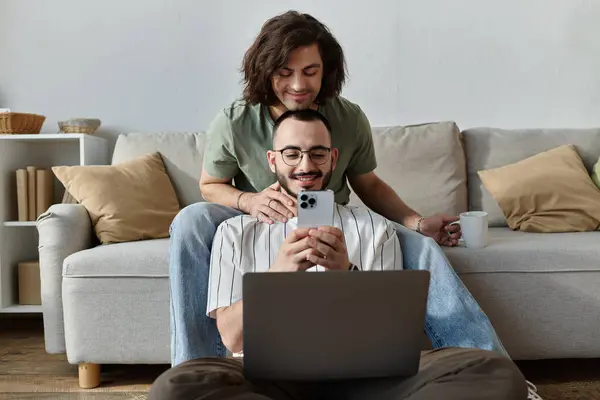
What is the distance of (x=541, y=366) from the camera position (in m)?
2.12

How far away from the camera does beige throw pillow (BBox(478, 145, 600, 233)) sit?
2.22 metres

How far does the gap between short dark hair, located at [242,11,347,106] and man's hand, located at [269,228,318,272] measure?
538mm

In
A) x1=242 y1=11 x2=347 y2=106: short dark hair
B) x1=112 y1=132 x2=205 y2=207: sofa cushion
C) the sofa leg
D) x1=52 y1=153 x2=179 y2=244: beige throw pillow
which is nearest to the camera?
x1=242 y1=11 x2=347 y2=106: short dark hair

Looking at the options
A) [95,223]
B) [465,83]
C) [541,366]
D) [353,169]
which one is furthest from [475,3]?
[95,223]

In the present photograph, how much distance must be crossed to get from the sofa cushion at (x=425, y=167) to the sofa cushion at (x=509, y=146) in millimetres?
58

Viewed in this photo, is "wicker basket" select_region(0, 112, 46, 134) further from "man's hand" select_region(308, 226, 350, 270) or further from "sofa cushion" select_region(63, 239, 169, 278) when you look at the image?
"man's hand" select_region(308, 226, 350, 270)

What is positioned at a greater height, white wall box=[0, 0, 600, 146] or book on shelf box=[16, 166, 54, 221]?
white wall box=[0, 0, 600, 146]

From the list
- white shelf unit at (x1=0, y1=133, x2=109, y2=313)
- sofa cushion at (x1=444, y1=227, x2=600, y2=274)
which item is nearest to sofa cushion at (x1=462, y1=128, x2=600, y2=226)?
sofa cushion at (x1=444, y1=227, x2=600, y2=274)

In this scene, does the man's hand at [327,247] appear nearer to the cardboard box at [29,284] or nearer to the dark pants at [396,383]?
the dark pants at [396,383]

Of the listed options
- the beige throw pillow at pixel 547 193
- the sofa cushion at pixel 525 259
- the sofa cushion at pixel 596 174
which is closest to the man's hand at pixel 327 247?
the sofa cushion at pixel 525 259

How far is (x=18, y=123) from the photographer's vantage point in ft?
8.02

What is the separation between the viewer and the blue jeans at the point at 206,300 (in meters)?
1.40

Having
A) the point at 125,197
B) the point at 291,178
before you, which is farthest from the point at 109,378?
the point at 291,178

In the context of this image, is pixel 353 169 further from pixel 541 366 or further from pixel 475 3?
pixel 475 3
